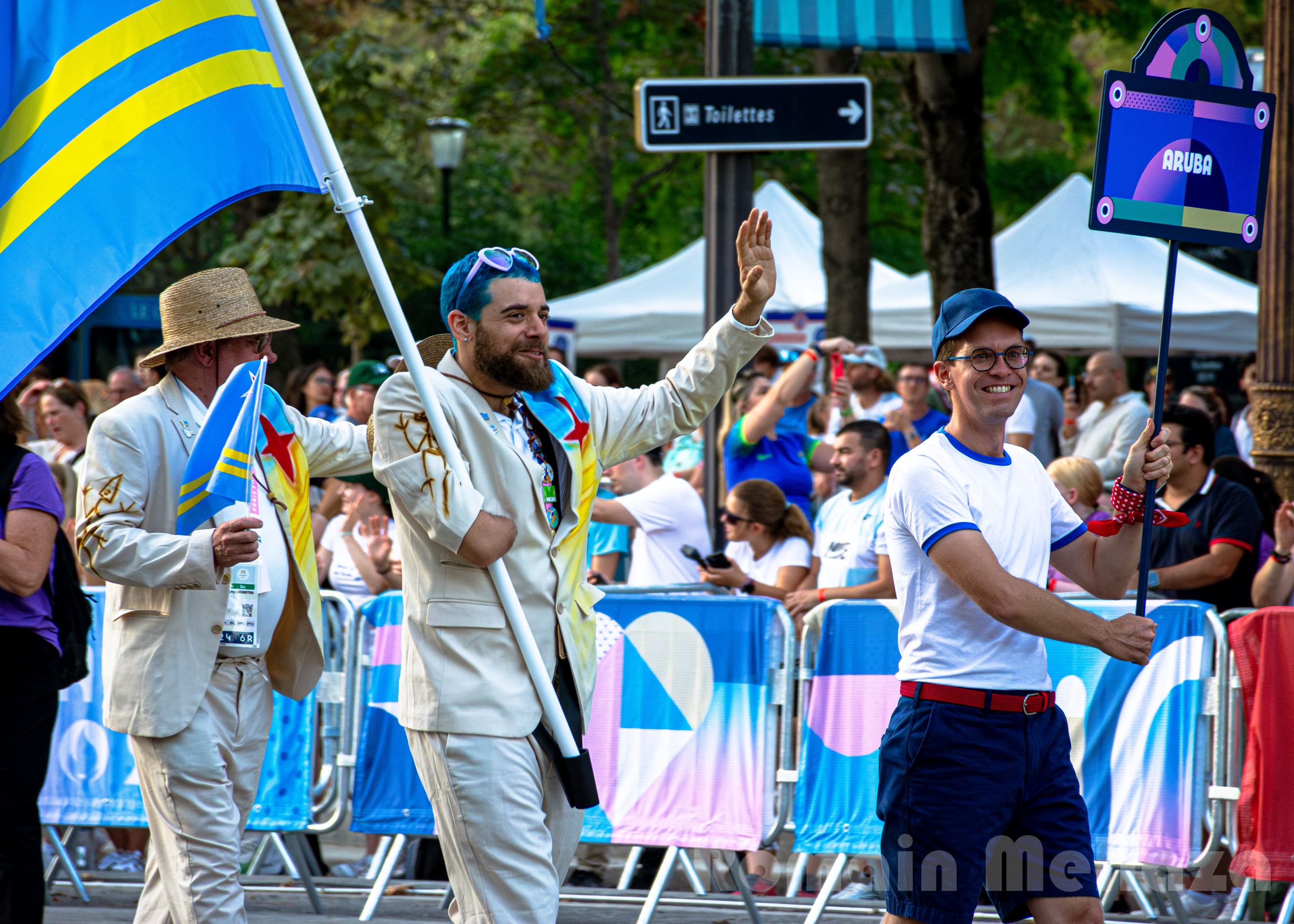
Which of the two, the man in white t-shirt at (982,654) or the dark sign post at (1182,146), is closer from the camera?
the man in white t-shirt at (982,654)

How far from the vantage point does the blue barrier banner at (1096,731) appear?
5.52 m

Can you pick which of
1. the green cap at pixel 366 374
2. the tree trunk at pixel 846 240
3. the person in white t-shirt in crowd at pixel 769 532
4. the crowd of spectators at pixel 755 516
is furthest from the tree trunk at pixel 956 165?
the person in white t-shirt in crowd at pixel 769 532

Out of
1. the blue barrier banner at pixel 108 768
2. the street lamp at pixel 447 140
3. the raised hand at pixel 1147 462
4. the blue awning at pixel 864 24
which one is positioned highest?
the street lamp at pixel 447 140

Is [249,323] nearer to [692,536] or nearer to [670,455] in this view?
[692,536]

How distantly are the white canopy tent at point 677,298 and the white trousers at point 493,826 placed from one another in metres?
12.7

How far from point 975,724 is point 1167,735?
2.04 meters

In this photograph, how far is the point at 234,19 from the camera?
421cm

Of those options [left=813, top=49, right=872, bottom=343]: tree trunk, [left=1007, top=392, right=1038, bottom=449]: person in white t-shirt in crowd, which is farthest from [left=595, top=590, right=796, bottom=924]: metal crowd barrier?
[left=813, top=49, right=872, bottom=343]: tree trunk

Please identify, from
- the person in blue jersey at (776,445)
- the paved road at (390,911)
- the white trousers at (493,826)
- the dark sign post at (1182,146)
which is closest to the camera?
the white trousers at (493,826)

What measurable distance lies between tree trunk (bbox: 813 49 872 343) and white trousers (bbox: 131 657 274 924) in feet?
33.5

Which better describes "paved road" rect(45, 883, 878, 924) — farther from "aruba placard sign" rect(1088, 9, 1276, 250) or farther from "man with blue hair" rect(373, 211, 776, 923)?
"aruba placard sign" rect(1088, 9, 1276, 250)

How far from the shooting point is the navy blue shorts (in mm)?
3787

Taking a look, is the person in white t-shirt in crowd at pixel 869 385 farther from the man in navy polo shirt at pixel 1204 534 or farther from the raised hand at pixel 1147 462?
the raised hand at pixel 1147 462

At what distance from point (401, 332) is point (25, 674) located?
1986 mm
